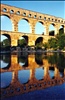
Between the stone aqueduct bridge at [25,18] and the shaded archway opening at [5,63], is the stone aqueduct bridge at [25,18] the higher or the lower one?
the higher one

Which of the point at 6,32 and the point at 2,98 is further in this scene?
the point at 6,32

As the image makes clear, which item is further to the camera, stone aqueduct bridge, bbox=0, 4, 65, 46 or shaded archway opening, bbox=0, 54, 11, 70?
stone aqueduct bridge, bbox=0, 4, 65, 46

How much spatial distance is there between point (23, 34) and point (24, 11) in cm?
582

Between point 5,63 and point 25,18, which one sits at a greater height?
point 25,18

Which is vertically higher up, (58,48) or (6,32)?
(6,32)

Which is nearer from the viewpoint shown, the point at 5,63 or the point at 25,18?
the point at 5,63

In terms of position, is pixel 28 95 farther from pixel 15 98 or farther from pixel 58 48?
pixel 58 48

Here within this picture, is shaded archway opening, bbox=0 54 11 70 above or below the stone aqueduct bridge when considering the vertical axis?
below

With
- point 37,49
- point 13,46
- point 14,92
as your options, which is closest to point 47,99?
point 14,92

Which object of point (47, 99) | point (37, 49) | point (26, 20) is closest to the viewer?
point (47, 99)

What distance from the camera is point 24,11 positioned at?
42.2 m

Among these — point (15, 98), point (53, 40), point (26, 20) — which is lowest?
point (15, 98)

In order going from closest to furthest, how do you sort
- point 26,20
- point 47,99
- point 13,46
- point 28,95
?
point 47,99
point 28,95
point 13,46
point 26,20

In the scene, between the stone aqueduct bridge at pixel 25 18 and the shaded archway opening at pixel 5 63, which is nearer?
the shaded archway opening at pixel 5 63
